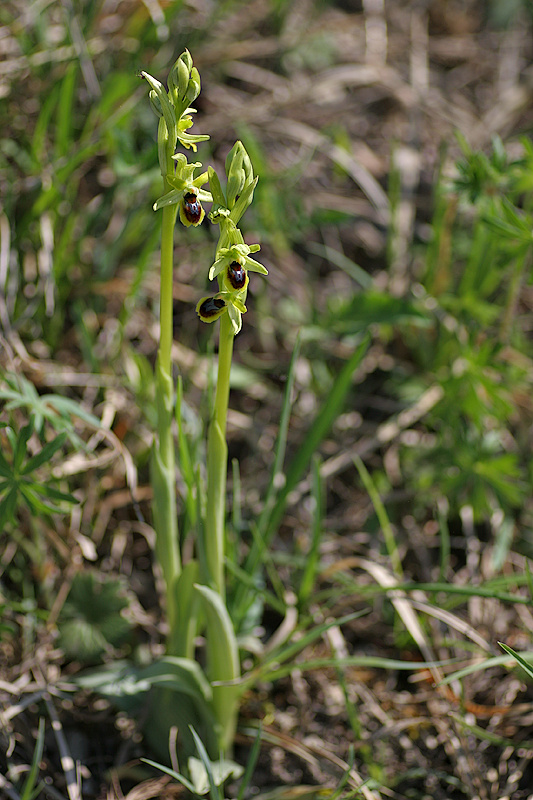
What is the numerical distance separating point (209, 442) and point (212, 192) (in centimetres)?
59

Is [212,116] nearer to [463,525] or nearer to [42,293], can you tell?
[42,293]

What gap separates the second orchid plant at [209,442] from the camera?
4.73 ft

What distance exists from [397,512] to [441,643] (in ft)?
1.95

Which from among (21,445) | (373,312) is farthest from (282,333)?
(21,445)

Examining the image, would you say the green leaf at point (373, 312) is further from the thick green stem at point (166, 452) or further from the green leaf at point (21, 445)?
the green leaf at point (21, 445)

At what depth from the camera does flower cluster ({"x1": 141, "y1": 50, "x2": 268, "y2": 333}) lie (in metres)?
1.42

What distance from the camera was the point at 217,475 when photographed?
5.61 ft

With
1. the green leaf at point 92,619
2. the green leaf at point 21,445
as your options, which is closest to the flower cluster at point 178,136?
the green leaf at point 21,445

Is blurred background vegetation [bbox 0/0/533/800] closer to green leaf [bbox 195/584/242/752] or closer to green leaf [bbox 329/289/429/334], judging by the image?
green leaf [bbox 329/289/429/334]

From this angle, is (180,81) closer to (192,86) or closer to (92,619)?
(192,86)

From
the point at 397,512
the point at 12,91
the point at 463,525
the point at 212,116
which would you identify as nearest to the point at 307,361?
the point at 397,512

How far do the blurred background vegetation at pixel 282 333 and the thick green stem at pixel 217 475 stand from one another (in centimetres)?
38

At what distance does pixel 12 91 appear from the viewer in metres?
2.97

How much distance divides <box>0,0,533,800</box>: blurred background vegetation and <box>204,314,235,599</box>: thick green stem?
1.25 ft
